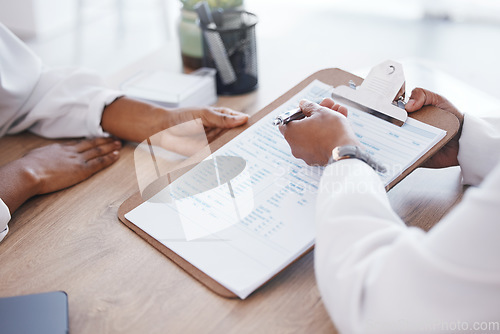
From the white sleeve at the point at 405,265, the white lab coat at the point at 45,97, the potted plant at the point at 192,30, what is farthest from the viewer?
the potted plant at the point at 192,30

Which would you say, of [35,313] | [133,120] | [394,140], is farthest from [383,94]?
[35,313]

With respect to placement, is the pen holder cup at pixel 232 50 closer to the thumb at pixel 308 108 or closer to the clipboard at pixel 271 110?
the clipboard at pixel 271 110

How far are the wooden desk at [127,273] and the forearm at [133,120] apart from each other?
0.13 metres

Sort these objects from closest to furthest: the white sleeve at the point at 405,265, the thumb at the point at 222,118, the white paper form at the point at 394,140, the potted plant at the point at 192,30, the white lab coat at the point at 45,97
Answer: the white sleeve at the point at 405,265
the white paper form at the point at 394,140
the thumb at the point at 222,118
the white lab coat at the point at 45,97
the potted plant at the point at 192,30

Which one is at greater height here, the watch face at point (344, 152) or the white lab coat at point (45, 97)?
the watch face at point (344, 152)

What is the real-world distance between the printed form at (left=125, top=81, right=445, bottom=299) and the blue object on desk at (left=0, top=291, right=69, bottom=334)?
0.50ft

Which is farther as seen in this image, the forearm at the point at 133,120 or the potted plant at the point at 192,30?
the potted plant at the point at 192,30

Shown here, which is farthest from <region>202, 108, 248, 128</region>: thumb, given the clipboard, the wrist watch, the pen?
the wrist watch

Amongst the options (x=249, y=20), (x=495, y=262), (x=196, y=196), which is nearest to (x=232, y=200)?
(x=196, y=196)

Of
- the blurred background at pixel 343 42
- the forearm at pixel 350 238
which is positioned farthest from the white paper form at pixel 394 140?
the blurred background at pixel 343 42

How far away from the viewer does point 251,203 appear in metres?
0.75

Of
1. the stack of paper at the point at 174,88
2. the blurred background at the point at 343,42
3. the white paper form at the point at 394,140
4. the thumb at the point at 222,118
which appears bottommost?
the blurred background at the point at 343,42

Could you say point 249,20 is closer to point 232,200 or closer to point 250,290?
point 232,200

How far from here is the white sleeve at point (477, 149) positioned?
812 mm
